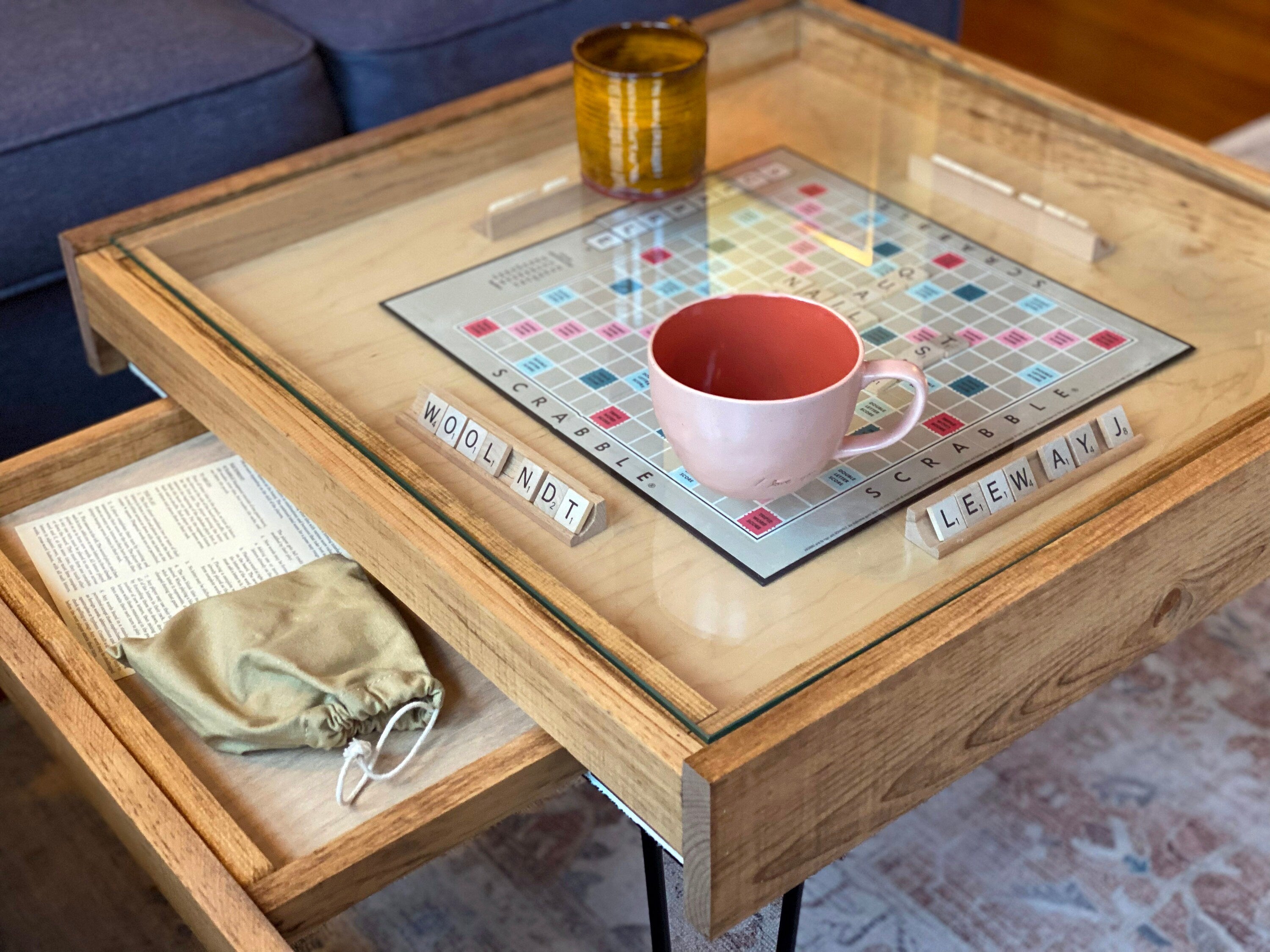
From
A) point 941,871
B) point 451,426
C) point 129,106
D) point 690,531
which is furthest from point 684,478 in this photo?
point 129,106

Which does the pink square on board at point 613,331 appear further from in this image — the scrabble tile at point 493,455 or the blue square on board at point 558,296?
the scrabble tile at point 493,455

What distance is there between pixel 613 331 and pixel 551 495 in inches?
8.1

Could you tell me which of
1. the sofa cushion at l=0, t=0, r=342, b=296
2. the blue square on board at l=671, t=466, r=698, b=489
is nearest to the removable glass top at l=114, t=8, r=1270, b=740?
the blue square on board at l=671, t=466, r=698, b=489

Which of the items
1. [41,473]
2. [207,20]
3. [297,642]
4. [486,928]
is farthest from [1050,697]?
[207,20]

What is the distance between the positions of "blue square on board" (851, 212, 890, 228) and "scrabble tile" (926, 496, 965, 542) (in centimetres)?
39

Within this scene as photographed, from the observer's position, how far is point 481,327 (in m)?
0.98

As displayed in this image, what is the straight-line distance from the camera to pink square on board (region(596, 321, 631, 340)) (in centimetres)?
Result: 96

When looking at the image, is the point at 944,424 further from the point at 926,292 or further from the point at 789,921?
the point at 789,921

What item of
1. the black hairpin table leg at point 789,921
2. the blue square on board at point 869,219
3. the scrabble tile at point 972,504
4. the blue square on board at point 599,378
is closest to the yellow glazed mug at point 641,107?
the blue square on board at point 869,219

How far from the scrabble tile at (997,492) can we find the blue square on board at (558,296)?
1.19ft

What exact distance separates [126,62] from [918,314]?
88 centimetres

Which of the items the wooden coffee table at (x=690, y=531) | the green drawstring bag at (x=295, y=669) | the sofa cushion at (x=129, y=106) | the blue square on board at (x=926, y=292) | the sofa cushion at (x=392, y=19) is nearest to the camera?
the wooden coffee table at (x=690, y=531)

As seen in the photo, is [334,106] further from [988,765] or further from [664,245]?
[988,765]

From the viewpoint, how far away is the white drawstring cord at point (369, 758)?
75 cm
